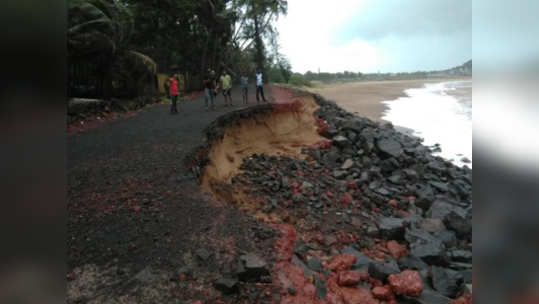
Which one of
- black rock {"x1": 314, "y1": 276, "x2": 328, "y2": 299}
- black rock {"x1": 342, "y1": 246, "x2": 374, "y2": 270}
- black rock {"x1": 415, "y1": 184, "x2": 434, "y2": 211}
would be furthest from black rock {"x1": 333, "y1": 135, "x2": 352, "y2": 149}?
black rock {"x1": 314, "y1": 276, "x2": 328, "y2": 299}

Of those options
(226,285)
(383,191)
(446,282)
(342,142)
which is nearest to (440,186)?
(383,191)

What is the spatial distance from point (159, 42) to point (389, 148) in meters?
15.2

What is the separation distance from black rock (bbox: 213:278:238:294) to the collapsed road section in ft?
0.04

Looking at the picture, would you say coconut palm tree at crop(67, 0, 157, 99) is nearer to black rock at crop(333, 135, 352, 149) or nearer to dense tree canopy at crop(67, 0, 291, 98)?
dense tree canopy at crop(67, 0, 291, 98)

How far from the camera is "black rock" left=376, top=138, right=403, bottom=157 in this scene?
11547mm

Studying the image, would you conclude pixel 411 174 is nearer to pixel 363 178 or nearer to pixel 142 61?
pixel 363 178

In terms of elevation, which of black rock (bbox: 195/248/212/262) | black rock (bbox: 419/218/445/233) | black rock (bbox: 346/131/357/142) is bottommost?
black rock (bbox: 419/218/445/233)

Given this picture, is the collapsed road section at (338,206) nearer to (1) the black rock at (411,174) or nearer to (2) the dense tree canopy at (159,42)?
(1) the black rock at (411,174)

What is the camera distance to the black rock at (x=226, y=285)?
3.29 metres

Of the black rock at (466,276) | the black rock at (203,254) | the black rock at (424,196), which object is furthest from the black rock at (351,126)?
the black rock at (203,254)

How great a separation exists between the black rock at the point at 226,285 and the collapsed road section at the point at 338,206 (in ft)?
0.04

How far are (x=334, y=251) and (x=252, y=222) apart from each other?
5.15 ft

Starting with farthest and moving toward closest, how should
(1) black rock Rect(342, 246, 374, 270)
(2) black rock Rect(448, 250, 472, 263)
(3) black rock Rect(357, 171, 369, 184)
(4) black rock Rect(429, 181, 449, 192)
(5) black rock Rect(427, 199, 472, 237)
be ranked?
1. (4) black rock Rect(429, 181, 449, 192)
2. (3) black rock Rect(357, 171, 369, 184)
3. (5) black rock Rect(427, 199, 472, 237)
4. (2) black rock Rect(448, 250, 472, 263)
5. (1) black rock Rect(342, 246, 374, 270)

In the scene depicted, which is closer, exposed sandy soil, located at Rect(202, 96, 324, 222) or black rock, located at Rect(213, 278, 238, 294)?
black rock, located at Rect(213, 278, 238, 294)
